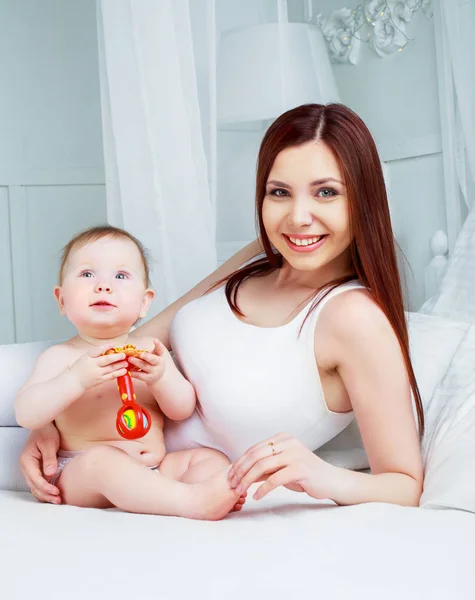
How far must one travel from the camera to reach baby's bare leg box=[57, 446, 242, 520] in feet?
3.89

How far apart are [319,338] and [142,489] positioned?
13.8 inches

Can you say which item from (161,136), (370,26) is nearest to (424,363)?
(161,136)

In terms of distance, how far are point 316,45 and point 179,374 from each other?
4.25 feet

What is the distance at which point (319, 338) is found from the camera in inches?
52.2

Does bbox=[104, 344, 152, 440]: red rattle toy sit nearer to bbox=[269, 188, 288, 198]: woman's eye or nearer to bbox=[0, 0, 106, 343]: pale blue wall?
bbox=[269, 188, 288, 198]: woman's eye

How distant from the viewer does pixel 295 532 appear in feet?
3.62

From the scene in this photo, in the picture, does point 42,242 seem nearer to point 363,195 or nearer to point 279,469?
point 363,195

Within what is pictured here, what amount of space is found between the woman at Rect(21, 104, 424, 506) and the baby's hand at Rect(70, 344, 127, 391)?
0.18m

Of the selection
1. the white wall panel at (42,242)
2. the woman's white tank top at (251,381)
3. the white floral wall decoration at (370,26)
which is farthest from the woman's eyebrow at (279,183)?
the white wall panel at (42,242)

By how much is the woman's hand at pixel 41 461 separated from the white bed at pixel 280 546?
3cm

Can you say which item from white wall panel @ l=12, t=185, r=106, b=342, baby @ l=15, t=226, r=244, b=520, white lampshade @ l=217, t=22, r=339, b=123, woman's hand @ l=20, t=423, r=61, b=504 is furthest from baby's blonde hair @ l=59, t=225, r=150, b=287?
white wall panel @ l=12, t=185, r=106, b=342

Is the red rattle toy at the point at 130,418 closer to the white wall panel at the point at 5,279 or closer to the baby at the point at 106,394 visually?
the baby at the point at 106,394

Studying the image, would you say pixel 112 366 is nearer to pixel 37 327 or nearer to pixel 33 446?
pixel 33 446

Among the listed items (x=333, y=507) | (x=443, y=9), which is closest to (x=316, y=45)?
(x=443, y=9)
